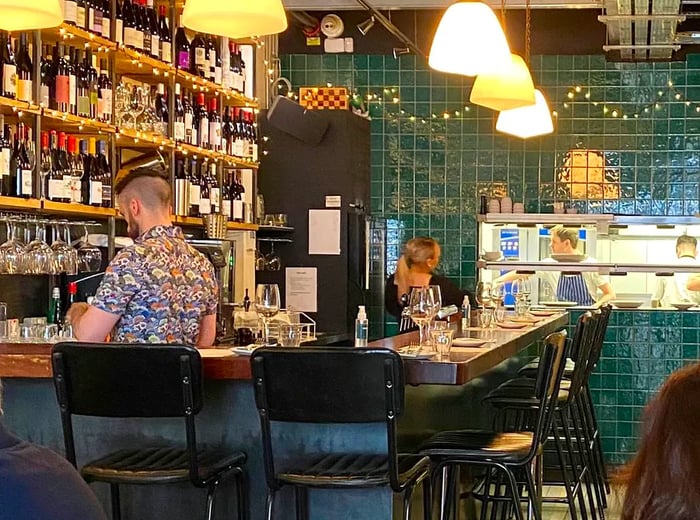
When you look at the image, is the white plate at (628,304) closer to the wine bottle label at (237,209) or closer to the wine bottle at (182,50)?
Answer: the wine bottle label at (237,209)

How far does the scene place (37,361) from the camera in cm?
385

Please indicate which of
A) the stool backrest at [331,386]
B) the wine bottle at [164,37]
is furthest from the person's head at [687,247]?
the stool backrest at [331,386]

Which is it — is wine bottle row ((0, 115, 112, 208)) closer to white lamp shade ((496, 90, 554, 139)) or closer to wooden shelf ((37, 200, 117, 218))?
wooden shelf ((37, 200, 117, 218))

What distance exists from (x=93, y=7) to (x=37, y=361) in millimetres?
2201

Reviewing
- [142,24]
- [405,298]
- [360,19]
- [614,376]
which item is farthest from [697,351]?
[142,24]

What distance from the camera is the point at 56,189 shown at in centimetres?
520

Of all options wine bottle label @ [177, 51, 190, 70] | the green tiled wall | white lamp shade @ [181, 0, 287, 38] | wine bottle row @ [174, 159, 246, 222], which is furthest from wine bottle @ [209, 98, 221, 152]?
the green tiled wall

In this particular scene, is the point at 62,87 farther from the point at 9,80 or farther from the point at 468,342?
the point at 468,342

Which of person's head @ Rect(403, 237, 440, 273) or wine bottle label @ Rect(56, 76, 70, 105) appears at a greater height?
wine bottle label @ Rect(56, 76, 70, 105)

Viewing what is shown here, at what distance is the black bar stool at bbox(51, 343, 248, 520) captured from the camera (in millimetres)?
3506

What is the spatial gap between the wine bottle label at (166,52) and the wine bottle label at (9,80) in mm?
1354

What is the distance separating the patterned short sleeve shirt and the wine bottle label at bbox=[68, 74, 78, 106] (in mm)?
1071

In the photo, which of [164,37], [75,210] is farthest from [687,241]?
[75,210]

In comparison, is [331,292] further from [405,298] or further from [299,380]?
[299,380]
